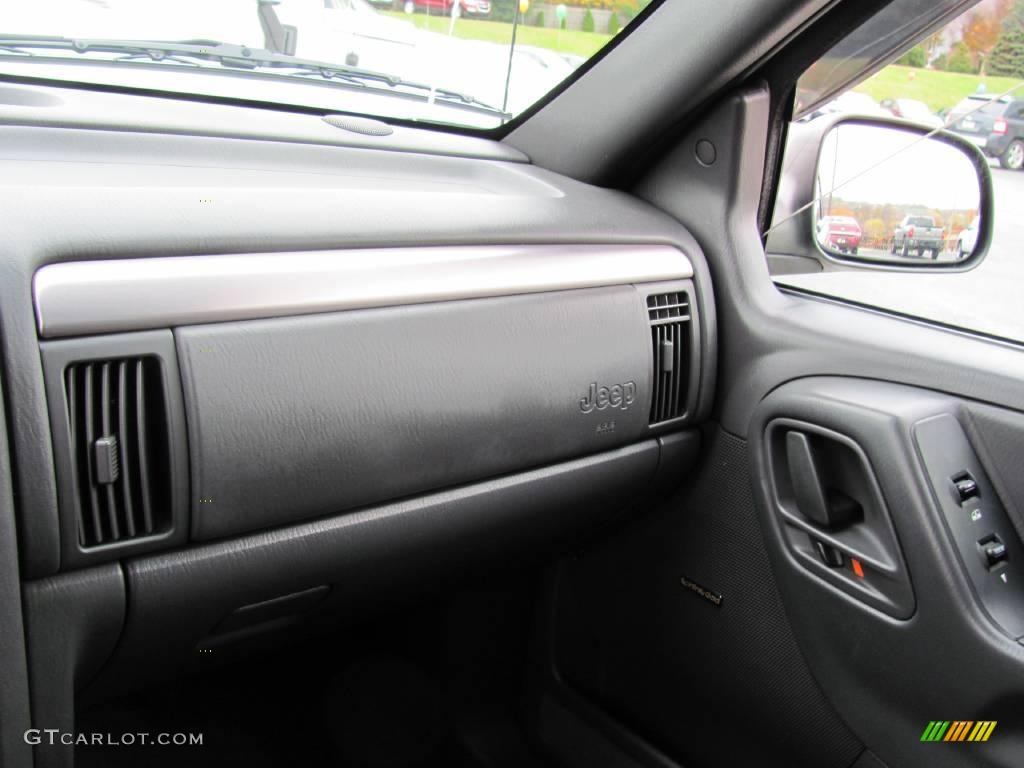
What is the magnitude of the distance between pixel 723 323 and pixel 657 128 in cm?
40

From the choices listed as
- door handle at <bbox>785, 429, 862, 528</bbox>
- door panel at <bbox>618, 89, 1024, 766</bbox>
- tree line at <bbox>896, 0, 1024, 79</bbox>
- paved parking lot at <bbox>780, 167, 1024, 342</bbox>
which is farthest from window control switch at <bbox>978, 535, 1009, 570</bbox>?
tree line at <bbox>896, 0, 1024, 79</bbox>

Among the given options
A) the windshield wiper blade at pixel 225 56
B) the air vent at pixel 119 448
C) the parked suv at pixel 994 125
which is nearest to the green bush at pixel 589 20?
the windshield wiper blade at pixel 225 56

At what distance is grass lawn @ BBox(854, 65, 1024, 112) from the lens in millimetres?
1603

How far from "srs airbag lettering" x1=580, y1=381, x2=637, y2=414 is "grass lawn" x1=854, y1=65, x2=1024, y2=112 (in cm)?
74

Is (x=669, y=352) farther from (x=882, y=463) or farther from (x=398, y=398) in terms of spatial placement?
(x=398, y=398)

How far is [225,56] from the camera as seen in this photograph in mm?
1664

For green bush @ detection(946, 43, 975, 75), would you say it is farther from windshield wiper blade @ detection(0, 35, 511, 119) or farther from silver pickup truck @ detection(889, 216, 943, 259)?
windshield wiper blade @ detection(0, 35, 511, 119)

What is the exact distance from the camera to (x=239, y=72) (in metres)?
1.70

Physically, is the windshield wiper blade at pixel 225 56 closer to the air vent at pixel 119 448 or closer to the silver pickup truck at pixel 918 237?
the air vent at pixel 119 448

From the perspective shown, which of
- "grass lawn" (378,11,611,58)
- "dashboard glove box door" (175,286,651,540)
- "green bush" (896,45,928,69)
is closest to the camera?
"dashboard glove box door" (175,286,651,540)

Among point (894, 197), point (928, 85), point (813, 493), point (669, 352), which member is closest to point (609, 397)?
point (669, 352)

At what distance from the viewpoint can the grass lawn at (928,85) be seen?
5.26ft

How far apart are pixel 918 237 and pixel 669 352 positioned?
1.79 feet

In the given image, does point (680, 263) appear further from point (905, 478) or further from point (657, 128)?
point (905, 478)
